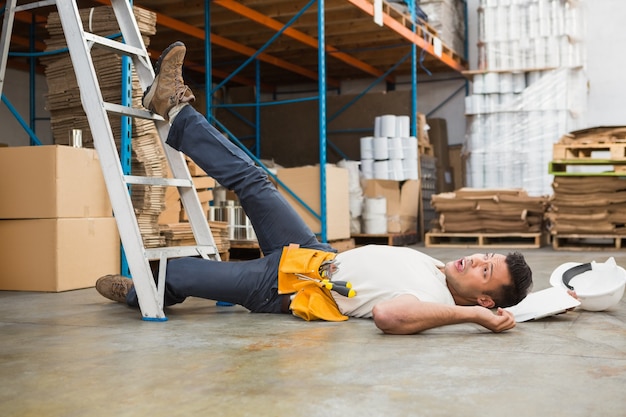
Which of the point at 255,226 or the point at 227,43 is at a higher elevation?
the point at 227,43

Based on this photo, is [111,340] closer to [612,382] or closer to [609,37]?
[612,382]

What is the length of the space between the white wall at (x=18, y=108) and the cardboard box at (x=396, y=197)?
581 cm

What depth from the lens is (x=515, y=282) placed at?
3688mm

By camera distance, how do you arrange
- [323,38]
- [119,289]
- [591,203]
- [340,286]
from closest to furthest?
[340,286] < [119,289] < [323,38] < [591,203]

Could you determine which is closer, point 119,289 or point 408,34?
point 119,289

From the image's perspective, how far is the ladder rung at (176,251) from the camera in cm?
402

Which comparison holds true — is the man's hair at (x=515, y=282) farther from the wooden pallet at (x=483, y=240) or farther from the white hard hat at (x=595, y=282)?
the wooden pallet at (x=483, y=240)

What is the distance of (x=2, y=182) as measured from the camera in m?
5.78

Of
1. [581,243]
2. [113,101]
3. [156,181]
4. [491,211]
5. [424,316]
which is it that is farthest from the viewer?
[581,243]

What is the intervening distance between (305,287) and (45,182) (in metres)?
2.61

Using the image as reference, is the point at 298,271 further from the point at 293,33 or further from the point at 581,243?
the point at 581,243

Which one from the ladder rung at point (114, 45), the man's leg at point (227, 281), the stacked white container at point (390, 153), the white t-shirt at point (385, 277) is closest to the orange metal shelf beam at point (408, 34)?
the stacked white container at point (390, 153)

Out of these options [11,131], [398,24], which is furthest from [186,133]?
[11,131]

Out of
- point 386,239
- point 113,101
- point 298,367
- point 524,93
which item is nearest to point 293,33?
point 386,239
